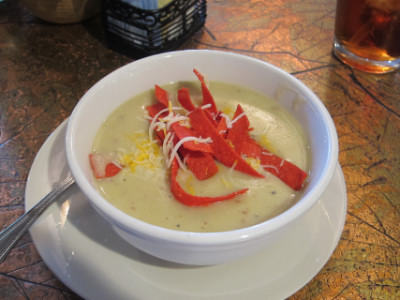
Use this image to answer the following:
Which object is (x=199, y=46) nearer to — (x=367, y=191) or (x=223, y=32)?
(x=223, y=32)

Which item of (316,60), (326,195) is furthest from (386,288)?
(316,60)

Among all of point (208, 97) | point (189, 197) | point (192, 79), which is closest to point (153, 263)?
point (189, 197)

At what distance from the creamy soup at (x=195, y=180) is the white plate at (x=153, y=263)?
92mm

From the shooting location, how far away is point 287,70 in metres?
1.87

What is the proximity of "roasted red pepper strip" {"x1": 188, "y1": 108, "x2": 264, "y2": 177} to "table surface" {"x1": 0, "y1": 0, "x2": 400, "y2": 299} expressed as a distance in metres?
0.37

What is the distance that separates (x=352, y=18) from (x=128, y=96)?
1055 millimetres

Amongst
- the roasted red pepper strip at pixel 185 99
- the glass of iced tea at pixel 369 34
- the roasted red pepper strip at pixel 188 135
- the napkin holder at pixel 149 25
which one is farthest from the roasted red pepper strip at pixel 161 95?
the glass of iced tea at pixel 369 34

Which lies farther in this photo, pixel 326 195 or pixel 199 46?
pixel 199 46

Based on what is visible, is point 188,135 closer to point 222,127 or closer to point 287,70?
point 222,127

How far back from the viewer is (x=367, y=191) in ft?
4.52

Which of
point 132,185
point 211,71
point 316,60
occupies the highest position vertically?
point 211,71

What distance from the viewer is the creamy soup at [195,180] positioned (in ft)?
3.38

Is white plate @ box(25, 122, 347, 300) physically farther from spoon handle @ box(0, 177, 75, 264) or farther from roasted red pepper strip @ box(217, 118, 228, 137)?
roasted red pepper strip @ box(217, 118, 228, 137)

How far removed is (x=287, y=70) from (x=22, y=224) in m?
1.31
